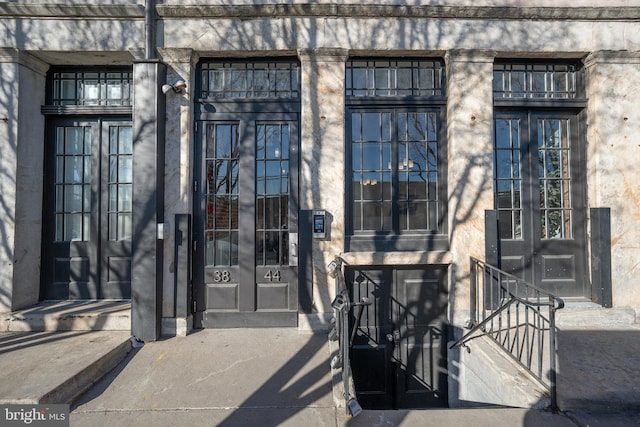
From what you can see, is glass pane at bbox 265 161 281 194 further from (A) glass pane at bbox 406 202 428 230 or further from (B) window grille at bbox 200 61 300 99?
(A) glass pane at bbox 406 202 428 230

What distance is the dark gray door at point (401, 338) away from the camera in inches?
195

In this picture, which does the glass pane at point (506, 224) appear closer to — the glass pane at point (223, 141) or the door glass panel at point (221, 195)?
the door glass panel at point (221, 195)

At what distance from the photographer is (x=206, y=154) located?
505cm

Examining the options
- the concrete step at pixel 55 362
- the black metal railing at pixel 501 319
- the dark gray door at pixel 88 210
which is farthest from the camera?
the dark gray door at pixel 88 210

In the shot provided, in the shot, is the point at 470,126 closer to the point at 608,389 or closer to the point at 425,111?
the point at 425,111

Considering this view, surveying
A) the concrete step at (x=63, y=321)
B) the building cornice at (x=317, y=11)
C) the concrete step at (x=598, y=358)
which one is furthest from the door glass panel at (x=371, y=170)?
the concrete step at (x=63, y=321)

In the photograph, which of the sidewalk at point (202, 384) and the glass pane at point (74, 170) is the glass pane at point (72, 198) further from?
the sidewalk at point (202, 384)

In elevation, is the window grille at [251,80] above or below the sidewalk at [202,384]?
above

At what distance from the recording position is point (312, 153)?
4.82m

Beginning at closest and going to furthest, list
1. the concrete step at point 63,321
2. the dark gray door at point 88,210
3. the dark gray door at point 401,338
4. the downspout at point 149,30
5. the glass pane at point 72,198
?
the concrete step at point 63,321, the downspout at point 149,30, the dark gray door at point 401,338, the dark gray door at point 88,210, the glass pane at point 72,198

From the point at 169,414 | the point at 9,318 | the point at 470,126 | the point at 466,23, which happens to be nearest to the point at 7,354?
the point at 9,318

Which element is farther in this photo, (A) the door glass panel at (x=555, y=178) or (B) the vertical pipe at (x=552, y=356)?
(A) the door glass panel at (x=555, y=178)

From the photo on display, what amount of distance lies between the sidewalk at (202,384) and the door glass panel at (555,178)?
9.74ft

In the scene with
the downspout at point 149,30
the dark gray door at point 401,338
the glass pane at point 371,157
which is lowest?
the dark gray door at point 401,338
